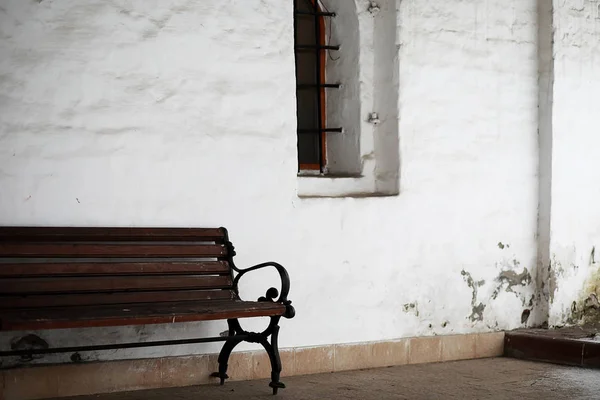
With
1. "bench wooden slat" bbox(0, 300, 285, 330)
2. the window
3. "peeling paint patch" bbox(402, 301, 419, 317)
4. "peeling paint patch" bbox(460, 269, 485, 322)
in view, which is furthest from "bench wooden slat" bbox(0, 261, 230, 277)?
"peeling paint patch" bbox(460, 269, 485, 322)

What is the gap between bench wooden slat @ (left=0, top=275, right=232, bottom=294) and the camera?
4566 millimetres

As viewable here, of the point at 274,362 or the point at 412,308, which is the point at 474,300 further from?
the point at 274,362

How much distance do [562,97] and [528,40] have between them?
0.50 meters

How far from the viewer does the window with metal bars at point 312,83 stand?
646 cm

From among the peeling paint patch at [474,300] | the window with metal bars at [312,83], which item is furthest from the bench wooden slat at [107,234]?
the peeling paint patch at [474,300]

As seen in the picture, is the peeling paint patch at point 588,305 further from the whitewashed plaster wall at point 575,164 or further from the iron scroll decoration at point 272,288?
the iron scroll decoration at point 272,288

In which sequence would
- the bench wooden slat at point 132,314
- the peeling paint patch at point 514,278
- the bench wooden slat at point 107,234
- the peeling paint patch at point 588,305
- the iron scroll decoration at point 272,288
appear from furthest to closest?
the peeling paint patch at point 588,305 → the peeling paint patch at point 514,278 → the iron scroll decoration at point 272,288 → the bench wooden slat at point 107,234 → the bench wooden slat at point 132,314

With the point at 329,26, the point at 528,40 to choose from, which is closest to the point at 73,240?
the point at 329,26

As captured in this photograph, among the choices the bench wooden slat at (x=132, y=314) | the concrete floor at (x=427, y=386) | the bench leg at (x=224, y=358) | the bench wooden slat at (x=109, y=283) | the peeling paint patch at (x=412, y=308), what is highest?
the bench wooden slat at (x=109, y=283)

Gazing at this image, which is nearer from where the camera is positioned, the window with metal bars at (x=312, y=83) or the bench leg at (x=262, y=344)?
the bench leg at (x=262, y=344)

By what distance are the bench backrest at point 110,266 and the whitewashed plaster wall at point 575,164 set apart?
277cm

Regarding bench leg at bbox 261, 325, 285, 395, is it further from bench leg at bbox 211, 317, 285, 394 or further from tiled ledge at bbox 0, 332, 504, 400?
tiled ledge at bbox 0, 332, 504, 400

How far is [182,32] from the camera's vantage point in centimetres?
538

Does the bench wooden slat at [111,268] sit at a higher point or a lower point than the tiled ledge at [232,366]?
higher
